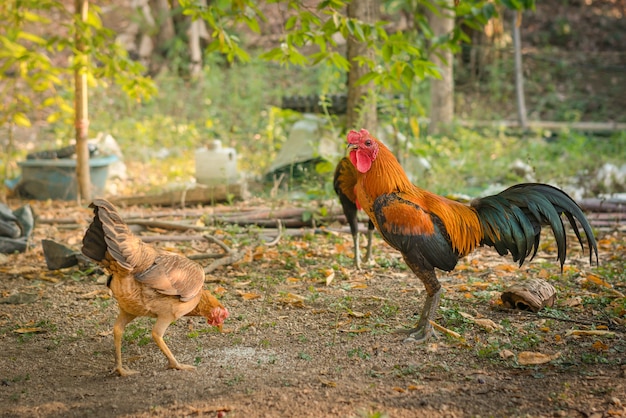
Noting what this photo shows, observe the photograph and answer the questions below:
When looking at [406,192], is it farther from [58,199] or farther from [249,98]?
[249,98]

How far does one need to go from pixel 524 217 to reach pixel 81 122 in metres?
5.78

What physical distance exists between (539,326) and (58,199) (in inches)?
262

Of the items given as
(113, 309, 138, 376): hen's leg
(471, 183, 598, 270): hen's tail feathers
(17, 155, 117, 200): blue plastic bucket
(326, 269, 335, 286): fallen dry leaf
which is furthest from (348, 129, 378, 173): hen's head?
(17, 155, 117, 200): blue plastic bucket

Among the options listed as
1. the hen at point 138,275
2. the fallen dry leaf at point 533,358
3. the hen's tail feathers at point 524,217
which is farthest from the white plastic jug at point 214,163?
the fallen dry leaf at point 533,358

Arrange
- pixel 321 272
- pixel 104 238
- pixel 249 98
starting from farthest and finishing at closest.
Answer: pixel 249 98
pixel 321 272
pixel 104 238

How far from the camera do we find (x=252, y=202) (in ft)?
28.1

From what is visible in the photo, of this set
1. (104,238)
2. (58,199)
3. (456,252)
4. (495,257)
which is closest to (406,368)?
(456,252)

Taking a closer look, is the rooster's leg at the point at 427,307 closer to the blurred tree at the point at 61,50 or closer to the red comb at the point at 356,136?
the red comb at the point at 356,136

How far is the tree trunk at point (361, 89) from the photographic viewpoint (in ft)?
26.0

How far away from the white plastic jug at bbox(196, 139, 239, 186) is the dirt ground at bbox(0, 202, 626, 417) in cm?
315

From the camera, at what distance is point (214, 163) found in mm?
9562

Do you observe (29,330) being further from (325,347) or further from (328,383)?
(328,383)

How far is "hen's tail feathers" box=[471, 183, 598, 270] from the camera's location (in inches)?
180

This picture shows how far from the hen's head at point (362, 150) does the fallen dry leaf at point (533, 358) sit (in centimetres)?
155
